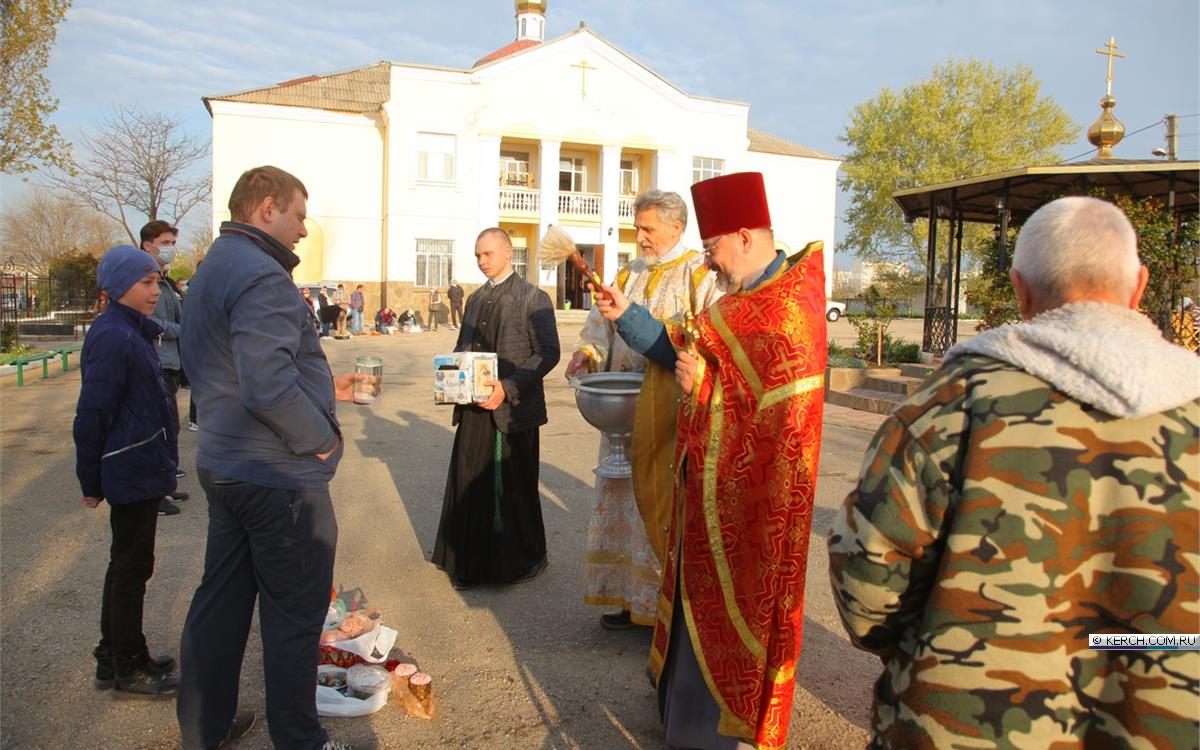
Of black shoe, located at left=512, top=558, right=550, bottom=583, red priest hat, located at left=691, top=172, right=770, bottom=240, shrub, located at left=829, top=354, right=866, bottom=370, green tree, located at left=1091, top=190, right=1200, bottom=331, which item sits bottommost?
black shoe, located at left=512, top=558, right=550, bottom=583

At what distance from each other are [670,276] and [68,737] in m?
3.16

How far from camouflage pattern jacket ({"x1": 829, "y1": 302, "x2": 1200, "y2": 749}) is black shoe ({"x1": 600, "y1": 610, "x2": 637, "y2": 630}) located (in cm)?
275

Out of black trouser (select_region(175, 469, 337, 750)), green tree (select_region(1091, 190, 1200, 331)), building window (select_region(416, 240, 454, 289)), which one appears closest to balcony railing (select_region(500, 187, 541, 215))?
building window (select_region(416, 240, 454, 289))

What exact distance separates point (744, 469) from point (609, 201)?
107 feet

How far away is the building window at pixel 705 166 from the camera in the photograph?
35188 mm

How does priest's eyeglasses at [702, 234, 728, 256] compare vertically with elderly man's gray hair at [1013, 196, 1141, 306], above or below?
above

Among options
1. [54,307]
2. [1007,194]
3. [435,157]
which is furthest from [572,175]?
[1007,194]

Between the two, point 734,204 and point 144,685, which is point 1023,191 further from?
point 144,685

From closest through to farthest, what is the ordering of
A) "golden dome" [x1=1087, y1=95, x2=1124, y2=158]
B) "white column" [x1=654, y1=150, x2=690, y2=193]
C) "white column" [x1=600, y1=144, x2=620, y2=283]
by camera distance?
1. "golden dome" [x1=1087, y1=95, x2=1124, y2=158]
2. "white column" [x1=600, y1=144, x2=620, y2=283]
3. "white column" [x1=654, y1=150, x2=690, y2=193]

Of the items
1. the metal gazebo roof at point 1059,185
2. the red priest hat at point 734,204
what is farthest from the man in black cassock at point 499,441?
the metal gazebo roof at point 1059,185

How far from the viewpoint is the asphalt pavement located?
3344mm

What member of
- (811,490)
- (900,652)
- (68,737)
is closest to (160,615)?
(68,737)

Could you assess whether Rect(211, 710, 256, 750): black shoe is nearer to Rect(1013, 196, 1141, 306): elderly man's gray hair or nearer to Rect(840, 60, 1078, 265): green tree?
Rect(1013, 196, 1141, 306): elderly man's gray hair

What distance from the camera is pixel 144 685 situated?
353cm
